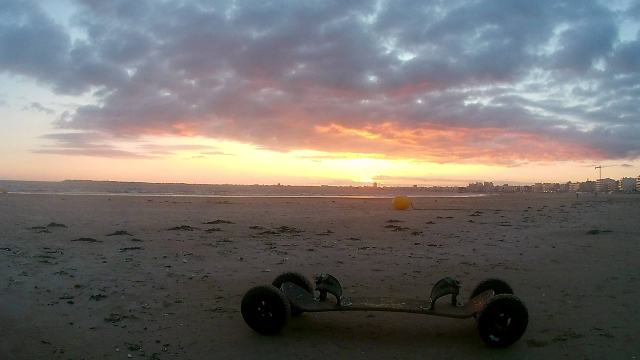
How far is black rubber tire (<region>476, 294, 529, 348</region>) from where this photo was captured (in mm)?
5852

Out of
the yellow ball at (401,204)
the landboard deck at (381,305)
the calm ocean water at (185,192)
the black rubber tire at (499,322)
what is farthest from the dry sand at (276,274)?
the calm ocean water at (185,192)

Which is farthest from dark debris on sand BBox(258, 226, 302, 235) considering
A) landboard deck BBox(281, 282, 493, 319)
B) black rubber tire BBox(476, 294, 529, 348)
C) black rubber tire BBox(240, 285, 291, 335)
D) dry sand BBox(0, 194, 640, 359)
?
black rubber tire BBox(476, 294, 529, 348)

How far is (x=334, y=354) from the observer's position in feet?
19.0

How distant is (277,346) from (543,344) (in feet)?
12.6

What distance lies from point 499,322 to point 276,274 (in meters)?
5.79

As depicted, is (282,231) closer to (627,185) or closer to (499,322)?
(499,322)

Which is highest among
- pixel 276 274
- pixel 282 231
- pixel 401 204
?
pixel 401 204

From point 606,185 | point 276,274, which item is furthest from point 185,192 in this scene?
point 606,185

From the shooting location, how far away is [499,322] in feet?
19.4

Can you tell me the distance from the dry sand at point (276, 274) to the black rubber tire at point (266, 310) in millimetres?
181

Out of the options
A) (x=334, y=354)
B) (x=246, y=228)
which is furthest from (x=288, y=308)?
(x=246, y=228)

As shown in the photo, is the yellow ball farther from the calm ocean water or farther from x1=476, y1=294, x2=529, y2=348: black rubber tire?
the calm ocean water

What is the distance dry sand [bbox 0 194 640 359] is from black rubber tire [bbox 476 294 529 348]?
0.17m

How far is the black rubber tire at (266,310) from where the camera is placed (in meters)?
6.22
